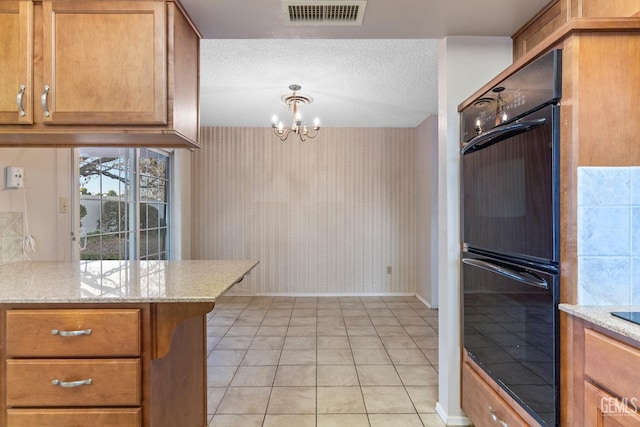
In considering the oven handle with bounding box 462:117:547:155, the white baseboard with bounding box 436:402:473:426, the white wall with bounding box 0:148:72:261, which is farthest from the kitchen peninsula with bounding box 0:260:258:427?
the white baseboard with bounding box 436:402:473:426

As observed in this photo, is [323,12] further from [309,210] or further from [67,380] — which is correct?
[309,210]

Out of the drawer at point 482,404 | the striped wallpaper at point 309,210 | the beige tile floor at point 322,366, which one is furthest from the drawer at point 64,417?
the striped wallpaper at point 309,210

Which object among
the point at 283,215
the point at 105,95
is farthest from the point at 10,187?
the point at 283,215

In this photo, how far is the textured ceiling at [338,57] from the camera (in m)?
1.54

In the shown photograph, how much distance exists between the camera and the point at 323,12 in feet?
5.08

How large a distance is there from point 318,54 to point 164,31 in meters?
1.33

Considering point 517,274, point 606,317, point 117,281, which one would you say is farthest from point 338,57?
point 606,317

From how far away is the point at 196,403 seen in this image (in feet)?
5.35

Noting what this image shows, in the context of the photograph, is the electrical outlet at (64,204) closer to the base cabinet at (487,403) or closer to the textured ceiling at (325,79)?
the textured ceiling at (325,79)

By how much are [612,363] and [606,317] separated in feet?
0.40

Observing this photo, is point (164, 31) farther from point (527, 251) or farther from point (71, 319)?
point (527, 251)

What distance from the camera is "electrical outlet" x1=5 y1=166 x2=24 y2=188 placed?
1.80 m

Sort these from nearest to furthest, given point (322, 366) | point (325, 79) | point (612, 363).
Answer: point (612, 363) < point (322, 366) < point (325, 79)

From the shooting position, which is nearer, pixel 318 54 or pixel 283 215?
pixel 318 54
